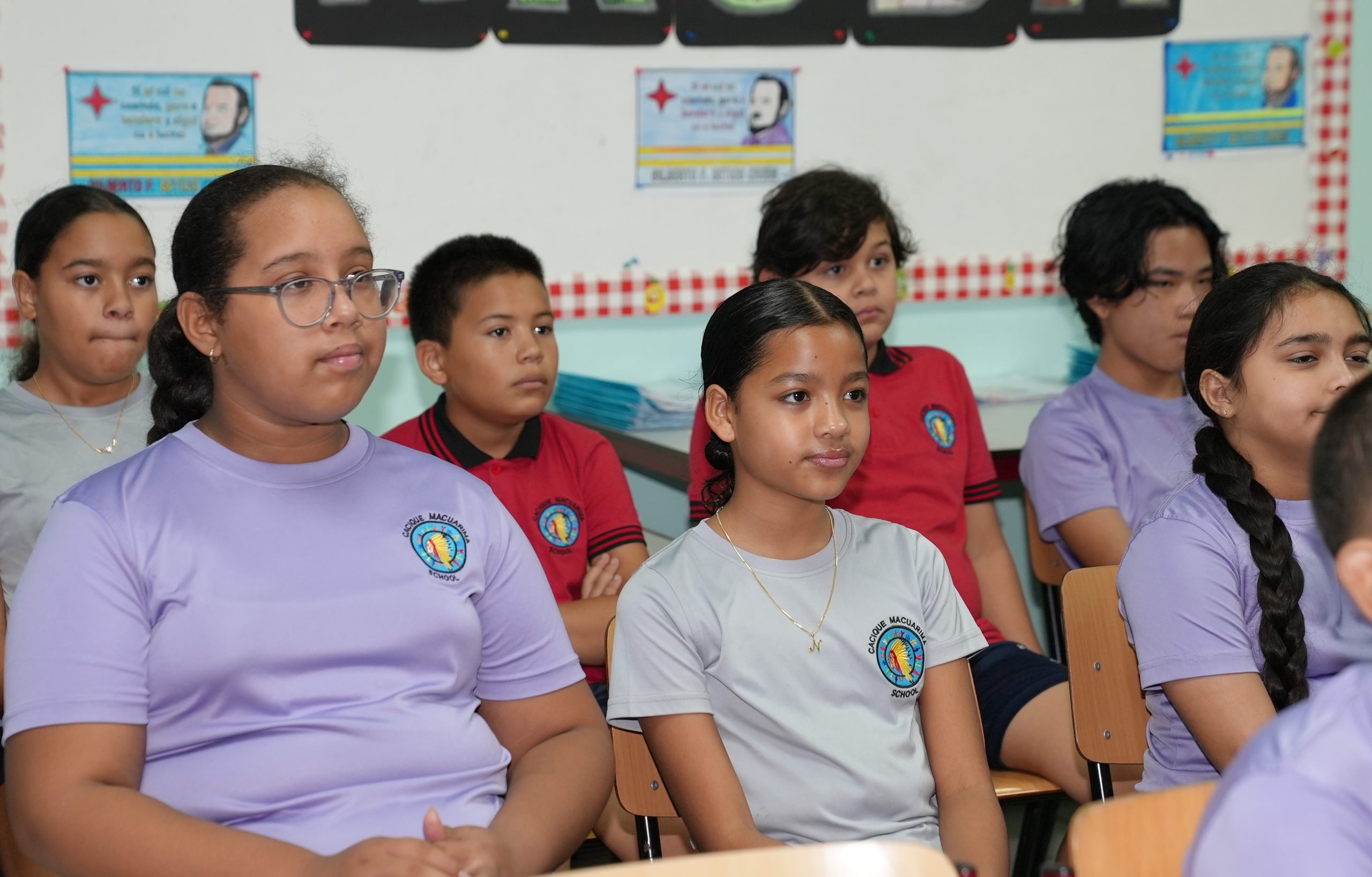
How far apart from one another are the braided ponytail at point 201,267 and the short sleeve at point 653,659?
0.57m

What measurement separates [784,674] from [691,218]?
1.90 metres

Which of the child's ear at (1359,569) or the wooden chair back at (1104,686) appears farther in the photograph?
the wooden chair back at (1104,686)

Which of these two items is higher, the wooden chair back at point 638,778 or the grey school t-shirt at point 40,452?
the grey school t-shirt at point 40,452

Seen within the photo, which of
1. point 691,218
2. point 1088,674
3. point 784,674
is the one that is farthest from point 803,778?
point 691,218

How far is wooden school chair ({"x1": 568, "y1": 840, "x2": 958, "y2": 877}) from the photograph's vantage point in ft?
3.51

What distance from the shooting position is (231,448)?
1484 millimetres

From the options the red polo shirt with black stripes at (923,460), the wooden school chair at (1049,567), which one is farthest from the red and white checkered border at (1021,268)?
the wooden school chair at (1049,567)

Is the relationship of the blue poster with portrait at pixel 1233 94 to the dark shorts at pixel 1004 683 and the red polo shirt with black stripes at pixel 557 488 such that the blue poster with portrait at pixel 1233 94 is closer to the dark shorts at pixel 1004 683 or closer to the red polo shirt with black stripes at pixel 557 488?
the dark shorts at pixel 1004 683

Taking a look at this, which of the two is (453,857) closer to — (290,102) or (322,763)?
(322,763)

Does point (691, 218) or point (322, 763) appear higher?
point (691, 218)

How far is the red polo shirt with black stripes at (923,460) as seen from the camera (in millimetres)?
2424

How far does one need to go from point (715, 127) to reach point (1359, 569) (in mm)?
2577

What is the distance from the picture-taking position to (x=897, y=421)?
2.51 meters

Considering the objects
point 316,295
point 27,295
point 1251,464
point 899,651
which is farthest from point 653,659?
point 27,295
